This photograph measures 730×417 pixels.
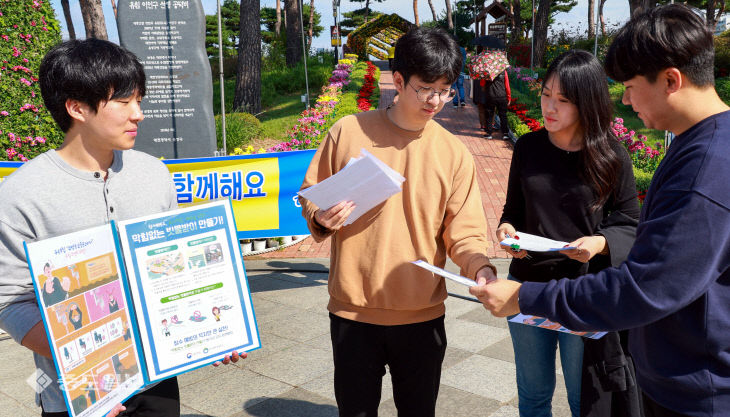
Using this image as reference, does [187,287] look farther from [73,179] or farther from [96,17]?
[96,17]

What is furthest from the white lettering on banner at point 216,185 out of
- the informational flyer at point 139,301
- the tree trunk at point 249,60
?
the tree trunk at point 249,60

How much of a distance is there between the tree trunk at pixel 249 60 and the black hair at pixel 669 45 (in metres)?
16.2

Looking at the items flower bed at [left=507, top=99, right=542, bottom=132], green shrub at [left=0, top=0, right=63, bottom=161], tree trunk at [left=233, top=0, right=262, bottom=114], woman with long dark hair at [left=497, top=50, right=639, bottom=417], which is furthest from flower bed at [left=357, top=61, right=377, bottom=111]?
woman with long dark hair at [left=497, top=50, right=639, bottom=417]

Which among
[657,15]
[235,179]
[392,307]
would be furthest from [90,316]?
[235,179]

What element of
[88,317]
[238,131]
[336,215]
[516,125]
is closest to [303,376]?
[336,215]

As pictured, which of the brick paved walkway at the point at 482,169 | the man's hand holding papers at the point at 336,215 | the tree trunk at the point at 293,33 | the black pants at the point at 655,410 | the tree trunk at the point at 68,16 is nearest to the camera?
the black pants at the point at 655,410

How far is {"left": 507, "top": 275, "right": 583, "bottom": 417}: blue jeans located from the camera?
2492 mm

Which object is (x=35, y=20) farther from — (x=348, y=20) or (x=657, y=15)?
(x=348, y=20)

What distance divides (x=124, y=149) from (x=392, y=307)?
1.14m

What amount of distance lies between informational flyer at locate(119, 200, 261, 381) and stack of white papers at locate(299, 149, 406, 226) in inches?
13.3

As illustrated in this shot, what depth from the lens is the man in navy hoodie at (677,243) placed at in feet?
4.50

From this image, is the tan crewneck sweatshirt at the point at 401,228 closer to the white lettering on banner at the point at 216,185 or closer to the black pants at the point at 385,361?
the black pants at the point at 385,361

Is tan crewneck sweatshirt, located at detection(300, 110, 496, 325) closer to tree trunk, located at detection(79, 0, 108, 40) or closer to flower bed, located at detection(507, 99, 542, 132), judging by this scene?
flower bed, located at detection(507, 99, 542, 132)

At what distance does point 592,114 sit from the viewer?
2430mm
